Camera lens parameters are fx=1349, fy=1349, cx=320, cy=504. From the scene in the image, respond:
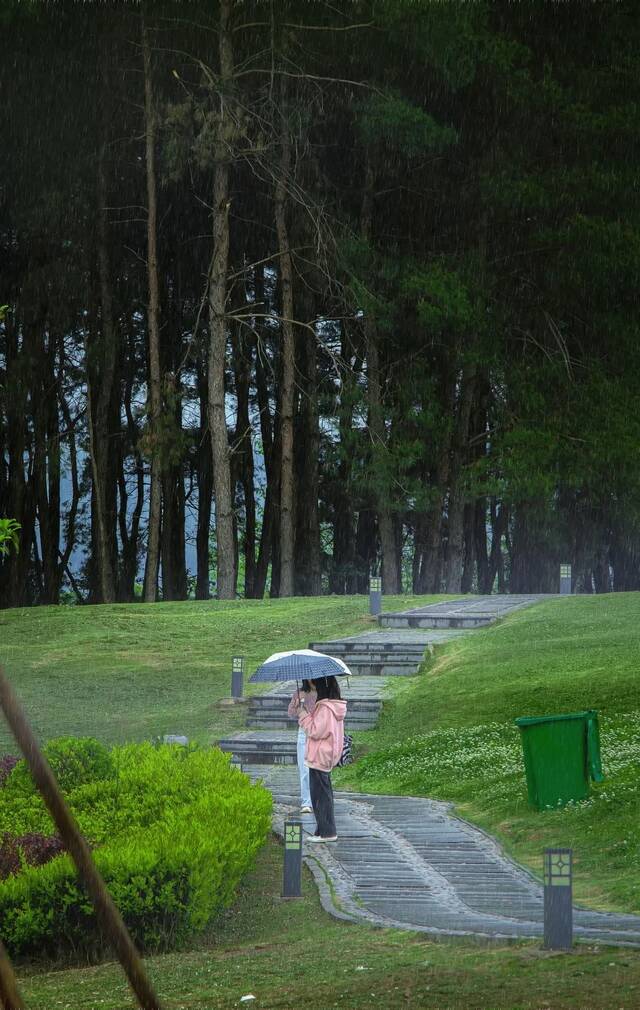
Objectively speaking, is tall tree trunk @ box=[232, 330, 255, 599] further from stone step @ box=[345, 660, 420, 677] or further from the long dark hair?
the long dark hair

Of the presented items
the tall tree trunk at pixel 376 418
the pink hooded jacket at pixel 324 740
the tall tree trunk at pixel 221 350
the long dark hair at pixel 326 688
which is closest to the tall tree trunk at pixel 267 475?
the tall tree trunk at pixel 376 418

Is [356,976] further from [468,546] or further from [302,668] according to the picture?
[468,546]

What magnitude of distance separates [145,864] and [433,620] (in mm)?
17136

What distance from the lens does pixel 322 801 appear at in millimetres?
11867

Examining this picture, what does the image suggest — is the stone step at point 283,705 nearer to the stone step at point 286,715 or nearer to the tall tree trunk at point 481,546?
the stone step at point 286,715

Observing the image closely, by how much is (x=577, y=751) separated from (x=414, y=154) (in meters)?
25.7

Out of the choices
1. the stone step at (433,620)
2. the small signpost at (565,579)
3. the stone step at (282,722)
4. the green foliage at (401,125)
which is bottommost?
the stone step at (282,722)

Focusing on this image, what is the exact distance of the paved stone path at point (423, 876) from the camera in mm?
8414

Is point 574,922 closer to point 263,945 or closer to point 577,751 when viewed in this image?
point 263,945

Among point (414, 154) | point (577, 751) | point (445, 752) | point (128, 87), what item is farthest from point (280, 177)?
point (577, 751)

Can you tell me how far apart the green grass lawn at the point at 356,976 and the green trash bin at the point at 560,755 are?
4194 mm

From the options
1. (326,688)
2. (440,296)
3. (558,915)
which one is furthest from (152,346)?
(558,915)

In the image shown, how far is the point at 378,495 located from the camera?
35.2 m

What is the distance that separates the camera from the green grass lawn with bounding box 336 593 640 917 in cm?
1140
